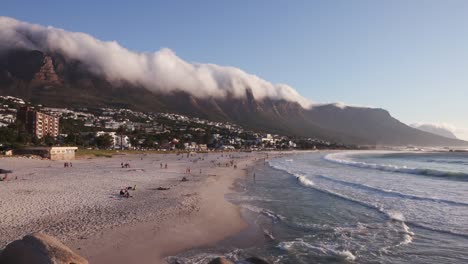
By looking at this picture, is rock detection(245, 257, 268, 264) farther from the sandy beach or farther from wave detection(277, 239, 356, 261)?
the sandy beach

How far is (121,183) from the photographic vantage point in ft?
105

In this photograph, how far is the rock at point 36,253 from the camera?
8.49 meters

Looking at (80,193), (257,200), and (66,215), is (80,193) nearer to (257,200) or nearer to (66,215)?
(66,215)

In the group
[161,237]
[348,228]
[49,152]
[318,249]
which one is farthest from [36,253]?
[49,152]

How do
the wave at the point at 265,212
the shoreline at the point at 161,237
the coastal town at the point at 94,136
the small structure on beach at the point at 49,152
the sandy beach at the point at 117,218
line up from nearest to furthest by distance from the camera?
the shoreline at the point at 161,237
the sandy beach at the point at 117,218
the wave at the point at 265,212
the small structure on beach at the point at 49,152
the coastal town at the point at 94,136

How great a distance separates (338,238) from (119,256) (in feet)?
28.0

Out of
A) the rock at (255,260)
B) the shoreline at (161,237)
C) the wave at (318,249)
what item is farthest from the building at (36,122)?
the rock at (255,260)

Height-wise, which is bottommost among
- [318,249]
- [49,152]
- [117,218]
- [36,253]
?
[318,249]

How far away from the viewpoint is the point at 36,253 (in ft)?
28.0

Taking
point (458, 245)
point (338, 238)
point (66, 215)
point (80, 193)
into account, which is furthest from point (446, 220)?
point (80, 193)

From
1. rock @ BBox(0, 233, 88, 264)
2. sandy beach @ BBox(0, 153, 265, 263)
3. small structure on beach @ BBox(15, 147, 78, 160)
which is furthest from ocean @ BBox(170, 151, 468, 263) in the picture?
small structure on beach @ BBox(15, 147, 78, 160)

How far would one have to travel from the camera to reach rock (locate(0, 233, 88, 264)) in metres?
8.49

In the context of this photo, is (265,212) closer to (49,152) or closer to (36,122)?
(49,152)

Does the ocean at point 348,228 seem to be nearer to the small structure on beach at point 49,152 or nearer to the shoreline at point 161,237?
the shoreline at point 161,237
